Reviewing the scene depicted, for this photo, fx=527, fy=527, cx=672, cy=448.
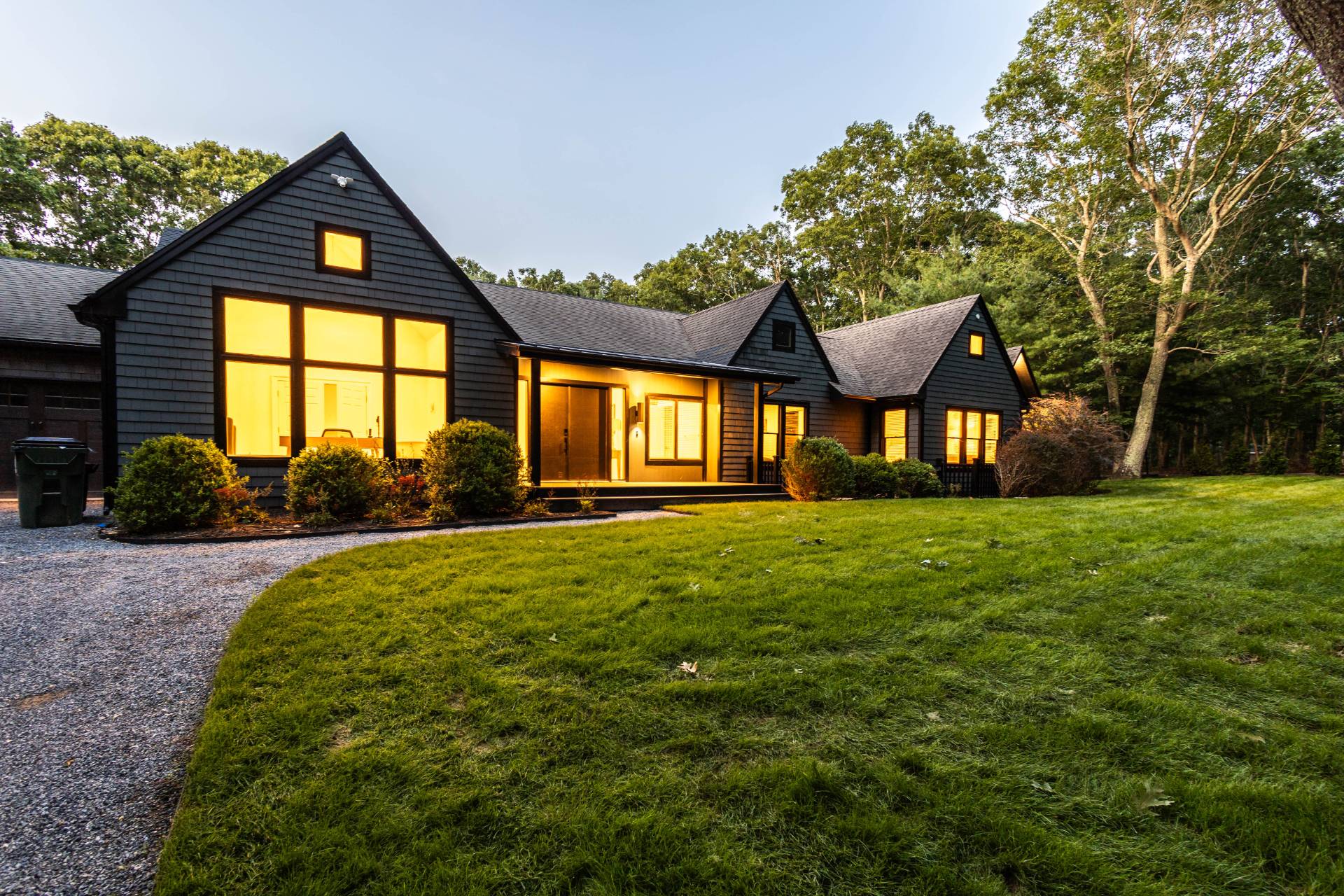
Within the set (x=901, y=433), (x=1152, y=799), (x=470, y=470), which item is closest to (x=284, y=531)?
(x=470, y=470)

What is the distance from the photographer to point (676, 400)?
1320 centimetres

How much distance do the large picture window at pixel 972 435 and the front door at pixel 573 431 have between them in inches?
Answer: 420

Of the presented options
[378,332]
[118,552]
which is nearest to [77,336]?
[378,332]

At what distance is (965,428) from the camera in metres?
16.4

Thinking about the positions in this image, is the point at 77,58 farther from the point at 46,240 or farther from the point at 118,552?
the point at 118,552

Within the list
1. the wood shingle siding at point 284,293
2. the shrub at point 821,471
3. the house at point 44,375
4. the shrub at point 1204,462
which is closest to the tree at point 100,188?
the house at point 44,375

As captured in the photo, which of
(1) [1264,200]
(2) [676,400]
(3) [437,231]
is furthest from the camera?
(3) [437,231]

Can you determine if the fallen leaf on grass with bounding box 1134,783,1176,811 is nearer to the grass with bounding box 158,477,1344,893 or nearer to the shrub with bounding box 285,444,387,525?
the grass with bounding box 158,477,1344,893

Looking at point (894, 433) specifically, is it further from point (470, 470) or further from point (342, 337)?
point (342, 337)

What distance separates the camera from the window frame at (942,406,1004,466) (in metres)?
15.8

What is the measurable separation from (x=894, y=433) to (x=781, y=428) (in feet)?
13.9

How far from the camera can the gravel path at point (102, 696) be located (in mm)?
1668

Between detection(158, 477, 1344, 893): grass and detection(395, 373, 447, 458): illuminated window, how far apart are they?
5445 millimetres

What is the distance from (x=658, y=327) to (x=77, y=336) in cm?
→ 1282
